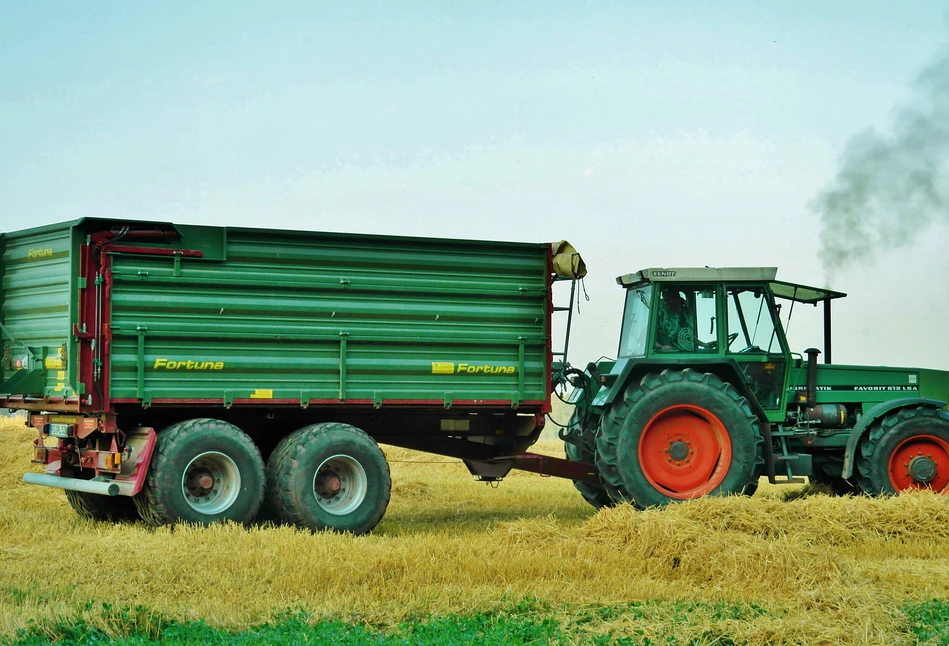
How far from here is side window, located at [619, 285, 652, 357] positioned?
12.8 metres

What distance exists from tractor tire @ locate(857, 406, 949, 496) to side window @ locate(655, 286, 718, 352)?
2064 mm

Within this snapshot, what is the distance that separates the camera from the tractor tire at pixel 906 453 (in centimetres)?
1260

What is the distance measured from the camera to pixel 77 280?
1075 cm

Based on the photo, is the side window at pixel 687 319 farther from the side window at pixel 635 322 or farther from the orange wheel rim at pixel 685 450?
the orange wheel rim at pixel 685 450

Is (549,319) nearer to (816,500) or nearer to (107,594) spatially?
(816,500)

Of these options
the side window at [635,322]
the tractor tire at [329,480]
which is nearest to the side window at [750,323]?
the side window at [635,322]

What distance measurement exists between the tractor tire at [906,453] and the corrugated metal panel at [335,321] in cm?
375

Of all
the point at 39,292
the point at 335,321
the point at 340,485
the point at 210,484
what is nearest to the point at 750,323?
the point at 335,321

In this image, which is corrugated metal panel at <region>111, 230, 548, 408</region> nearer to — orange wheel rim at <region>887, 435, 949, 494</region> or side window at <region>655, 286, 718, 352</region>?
side window at <region>655, 286, 718, 352</region>

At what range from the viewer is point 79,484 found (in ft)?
36.2

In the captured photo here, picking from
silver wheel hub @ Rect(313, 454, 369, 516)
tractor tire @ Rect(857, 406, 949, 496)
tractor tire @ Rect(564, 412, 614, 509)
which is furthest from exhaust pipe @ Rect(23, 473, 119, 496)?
tractor tire @ Rect(857, 406, 949, 496)

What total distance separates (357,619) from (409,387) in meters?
4.77

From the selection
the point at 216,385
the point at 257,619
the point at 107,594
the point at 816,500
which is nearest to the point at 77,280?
the point at 216,385

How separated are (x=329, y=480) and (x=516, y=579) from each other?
3598 millimetres
